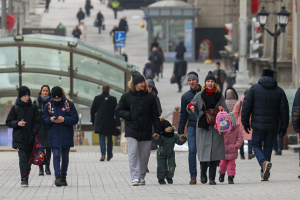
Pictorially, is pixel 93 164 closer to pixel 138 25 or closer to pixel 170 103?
pixel 170 103

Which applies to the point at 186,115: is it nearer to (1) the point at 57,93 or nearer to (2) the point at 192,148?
(2) the point at 192,148

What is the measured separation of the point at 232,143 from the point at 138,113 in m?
1.39

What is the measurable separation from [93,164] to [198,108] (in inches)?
161

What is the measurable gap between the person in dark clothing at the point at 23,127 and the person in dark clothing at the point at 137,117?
1.21 meters

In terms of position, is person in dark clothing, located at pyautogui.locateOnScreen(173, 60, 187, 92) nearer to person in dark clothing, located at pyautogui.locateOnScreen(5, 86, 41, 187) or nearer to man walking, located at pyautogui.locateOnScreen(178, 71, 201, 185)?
man walking, located at pyautogui.locateOnScreen(178, 71, 201, 185)

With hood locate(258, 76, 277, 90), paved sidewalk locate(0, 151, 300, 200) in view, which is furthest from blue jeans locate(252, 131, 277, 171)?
hood locate(258, 76, 277, 90)

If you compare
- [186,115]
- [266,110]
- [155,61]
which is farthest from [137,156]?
[155,61]

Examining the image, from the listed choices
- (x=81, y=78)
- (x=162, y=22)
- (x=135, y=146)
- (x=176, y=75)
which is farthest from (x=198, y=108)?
(x=162, y=22)

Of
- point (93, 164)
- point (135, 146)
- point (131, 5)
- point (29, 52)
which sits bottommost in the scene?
point (93, 164)

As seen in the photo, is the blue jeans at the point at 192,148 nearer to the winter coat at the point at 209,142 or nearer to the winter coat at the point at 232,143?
the winter coat at the point at 209,142

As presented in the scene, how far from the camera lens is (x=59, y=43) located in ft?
55.1

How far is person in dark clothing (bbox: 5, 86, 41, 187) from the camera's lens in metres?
8.44

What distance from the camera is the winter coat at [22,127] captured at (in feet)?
27.7

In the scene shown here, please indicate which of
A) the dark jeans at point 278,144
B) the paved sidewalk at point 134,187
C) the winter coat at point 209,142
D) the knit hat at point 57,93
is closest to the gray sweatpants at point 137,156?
the paved sidewalk at point 134,187
